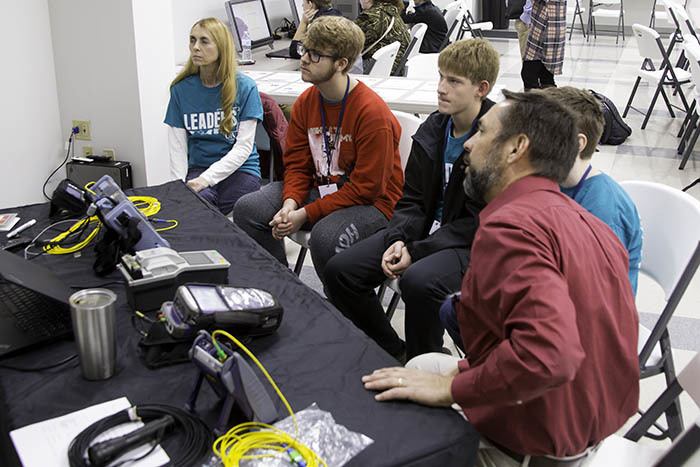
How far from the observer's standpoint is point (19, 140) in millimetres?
3359

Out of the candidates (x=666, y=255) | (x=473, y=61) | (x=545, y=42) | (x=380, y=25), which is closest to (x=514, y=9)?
(x=545, y=42)

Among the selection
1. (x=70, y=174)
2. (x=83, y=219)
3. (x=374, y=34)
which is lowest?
(x=70, y=174)

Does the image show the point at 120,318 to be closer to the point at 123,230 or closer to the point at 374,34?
the point at 123,230

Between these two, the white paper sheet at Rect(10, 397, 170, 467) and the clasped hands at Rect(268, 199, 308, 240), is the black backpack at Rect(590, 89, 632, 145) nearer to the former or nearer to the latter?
the clasped hands at Rect(268, 199, 308, 240)

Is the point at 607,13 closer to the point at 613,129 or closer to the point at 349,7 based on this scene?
the point at 349,7

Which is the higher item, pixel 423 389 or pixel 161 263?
pixel 161 263

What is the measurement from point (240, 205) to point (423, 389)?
164 centimetres

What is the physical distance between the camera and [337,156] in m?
2.49

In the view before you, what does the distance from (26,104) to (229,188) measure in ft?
4.47

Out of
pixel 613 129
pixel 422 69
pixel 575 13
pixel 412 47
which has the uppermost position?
pixel 575 13

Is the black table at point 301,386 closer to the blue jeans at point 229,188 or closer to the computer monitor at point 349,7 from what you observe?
the blue jeans at point 229,188

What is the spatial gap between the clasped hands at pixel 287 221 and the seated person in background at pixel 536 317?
1.22 meters

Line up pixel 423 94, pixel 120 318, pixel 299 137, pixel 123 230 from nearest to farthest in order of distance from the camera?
pixel 120 318 < pixel 123 230 < pixel 299 137 < pixel 423 94

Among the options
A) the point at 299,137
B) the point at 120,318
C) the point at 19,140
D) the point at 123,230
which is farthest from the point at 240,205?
the point at 19,140
